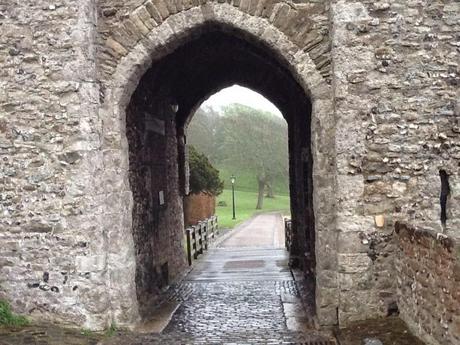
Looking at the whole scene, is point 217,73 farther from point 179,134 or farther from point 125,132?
point 125,132

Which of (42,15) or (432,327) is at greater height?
(42,15)

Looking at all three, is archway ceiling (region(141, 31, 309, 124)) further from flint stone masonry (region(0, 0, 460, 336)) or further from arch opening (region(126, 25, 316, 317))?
flint stone masonry (region(0, 0, 460, 336))

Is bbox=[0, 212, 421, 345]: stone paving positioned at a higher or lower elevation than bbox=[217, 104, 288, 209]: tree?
lower

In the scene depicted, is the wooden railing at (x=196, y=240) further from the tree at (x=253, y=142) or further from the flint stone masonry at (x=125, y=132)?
the tree at (x=253, y=142)

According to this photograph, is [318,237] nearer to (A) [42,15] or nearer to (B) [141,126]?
(B) [141,126]

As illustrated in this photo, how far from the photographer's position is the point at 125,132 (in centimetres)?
686

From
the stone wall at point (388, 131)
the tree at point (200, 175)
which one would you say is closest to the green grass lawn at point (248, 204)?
the tree at point (200, 175)

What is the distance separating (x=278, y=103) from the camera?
1171 cm

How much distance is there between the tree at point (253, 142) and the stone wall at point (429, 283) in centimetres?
3311

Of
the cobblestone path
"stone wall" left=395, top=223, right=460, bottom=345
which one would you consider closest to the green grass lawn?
the cobblestone path

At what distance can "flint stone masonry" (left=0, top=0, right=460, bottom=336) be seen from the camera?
602 cm

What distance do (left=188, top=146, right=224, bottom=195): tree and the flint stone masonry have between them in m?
15.5

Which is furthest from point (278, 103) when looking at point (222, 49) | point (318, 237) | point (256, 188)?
point (256, 188)

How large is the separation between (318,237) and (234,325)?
1403 mm
